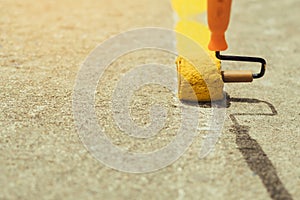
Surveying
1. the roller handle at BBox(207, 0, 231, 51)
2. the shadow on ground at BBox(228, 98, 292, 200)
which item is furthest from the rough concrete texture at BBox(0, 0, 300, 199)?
the roller handle at BBox(207, 0, 231, 51)

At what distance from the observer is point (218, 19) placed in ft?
4.26

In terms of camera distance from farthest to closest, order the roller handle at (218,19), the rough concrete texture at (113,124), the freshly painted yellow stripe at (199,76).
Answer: the freshly painted yellow stripe at (199,76) → the roller handle at (218,19) → the rough concrete texture at (113,124)

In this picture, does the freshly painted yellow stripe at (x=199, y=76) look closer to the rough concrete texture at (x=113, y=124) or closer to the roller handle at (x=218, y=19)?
the rough concrete texture at (x=113, y=124)

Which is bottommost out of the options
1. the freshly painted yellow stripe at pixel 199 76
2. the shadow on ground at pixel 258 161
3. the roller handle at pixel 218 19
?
A: the shadow on ground at pixel 258 161

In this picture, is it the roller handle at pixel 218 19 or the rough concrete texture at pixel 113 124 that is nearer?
the rough concrete texture at pixel 113 124

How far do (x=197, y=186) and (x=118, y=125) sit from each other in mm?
373

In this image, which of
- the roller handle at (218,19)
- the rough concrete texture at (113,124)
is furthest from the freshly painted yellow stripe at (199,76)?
the roller handle at (218,19)

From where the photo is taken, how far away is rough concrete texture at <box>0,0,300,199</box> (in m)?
1.16

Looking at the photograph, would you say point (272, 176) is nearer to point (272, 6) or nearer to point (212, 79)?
point (212, 79)

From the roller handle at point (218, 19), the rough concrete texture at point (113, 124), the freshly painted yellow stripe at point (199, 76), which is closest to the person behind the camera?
the rough concrete texture at point (113, 124)

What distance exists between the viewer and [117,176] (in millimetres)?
1194

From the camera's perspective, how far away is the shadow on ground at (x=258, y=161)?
1.17 meters

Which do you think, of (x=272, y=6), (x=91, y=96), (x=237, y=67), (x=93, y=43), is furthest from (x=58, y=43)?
(x=272, y=6)

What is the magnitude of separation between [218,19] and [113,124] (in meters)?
0.45
